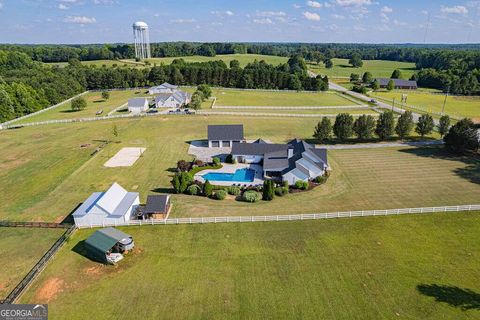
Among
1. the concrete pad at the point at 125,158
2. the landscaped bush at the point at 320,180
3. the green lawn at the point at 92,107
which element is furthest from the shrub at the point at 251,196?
the green lawn at the point at 92,107

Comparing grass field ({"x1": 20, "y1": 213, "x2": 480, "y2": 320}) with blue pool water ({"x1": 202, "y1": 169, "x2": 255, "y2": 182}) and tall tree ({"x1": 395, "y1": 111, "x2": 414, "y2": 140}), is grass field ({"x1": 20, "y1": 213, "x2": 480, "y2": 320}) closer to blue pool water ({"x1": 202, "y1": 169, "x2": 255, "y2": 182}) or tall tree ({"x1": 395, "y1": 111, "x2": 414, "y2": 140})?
blue pool water ({"x1": 202, "y1": 169, "x2": 255, "y2": 182})

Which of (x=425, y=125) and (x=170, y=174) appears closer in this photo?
(x=170, y=174)

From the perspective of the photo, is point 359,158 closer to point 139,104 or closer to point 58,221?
point 58,221

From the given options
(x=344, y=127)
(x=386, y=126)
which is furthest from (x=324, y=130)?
(x=386, y=126)

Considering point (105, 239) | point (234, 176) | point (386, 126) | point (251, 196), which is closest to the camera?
point (105, 239)

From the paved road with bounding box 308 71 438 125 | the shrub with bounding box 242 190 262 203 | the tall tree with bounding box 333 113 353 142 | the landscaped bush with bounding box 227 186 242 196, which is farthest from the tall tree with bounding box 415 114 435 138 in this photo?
the landscaped bush with bounding box 227 186 242 196

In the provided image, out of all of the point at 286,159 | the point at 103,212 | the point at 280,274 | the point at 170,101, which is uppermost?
the point at 170,101

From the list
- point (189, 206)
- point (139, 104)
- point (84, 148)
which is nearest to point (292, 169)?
point (189, 206)

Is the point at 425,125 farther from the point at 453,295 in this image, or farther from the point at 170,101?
the point at 170,101
